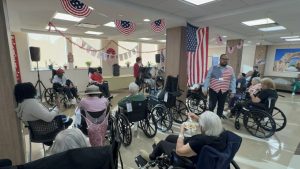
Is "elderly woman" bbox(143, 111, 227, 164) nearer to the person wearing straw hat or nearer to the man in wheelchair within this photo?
the man in wheelchair

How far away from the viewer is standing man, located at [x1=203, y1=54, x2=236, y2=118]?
3.27 metres

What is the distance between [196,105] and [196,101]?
112mm

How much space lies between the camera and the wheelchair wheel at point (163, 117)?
10.8 ft

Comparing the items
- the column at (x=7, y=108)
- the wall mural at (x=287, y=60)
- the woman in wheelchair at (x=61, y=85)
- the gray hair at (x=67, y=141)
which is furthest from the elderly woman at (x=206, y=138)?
the wall mural at (x=287, y=60)

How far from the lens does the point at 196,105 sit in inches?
183

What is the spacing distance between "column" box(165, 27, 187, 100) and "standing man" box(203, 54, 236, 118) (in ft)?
→ 3.21

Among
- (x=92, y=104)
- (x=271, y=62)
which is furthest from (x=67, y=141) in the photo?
(x=271, y=62)

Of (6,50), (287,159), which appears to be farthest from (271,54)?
(6,50)

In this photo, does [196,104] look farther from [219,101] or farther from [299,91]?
[299,91]

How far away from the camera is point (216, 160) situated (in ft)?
4.03

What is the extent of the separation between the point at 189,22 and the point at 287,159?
315 cm

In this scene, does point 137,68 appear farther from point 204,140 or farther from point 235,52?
point 204,140

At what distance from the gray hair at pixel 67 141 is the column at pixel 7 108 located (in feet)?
4.20

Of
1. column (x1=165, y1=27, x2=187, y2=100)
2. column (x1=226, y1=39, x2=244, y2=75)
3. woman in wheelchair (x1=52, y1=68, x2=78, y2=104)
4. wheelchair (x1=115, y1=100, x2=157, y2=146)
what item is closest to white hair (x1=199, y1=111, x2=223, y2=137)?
wheelchair (x1=115, y1=100, x2=157, y2=146)
